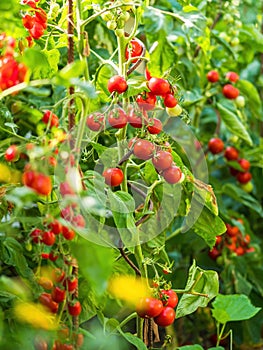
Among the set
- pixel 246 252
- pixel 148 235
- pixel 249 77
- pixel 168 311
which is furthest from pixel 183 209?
pixel 249 77

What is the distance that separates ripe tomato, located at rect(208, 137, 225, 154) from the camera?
1.63m

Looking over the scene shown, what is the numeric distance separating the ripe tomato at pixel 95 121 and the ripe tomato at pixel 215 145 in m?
0.83

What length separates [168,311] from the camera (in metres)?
0.88

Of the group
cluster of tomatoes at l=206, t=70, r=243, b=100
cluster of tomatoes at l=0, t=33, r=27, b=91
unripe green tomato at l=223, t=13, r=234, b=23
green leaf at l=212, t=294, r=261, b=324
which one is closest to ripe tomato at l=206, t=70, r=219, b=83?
cluster of tomatoes at l=206, t=70, r=243, b=100

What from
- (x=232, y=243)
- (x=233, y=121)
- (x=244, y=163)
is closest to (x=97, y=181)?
(x=233, y=121)

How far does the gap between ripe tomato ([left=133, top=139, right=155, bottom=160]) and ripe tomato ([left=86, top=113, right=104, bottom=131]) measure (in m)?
0.05

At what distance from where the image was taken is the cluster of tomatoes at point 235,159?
1.64 metres

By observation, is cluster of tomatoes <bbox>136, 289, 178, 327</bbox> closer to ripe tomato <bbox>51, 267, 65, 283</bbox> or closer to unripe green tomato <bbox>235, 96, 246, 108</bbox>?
ripe tomato <bbox>51, 267, 65, 283</bbox>

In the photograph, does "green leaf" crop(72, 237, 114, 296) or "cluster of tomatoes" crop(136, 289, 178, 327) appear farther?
"cluster of tomatoes" crop(136, 289, 178, 327)

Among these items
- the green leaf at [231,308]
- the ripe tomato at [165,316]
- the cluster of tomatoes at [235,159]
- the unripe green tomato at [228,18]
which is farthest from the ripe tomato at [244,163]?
the ripe tomato at [165,316]

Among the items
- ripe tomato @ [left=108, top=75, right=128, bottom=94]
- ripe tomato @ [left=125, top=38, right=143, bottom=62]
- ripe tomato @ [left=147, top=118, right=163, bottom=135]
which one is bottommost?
ripe tomato @ [left=147, top=118, right=163, bottom=135]

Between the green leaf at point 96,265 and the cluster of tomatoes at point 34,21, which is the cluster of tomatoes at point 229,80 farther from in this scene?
the green leaf at point 96,265

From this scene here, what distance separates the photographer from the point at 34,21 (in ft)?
2.77

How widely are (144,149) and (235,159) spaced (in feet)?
2.94
